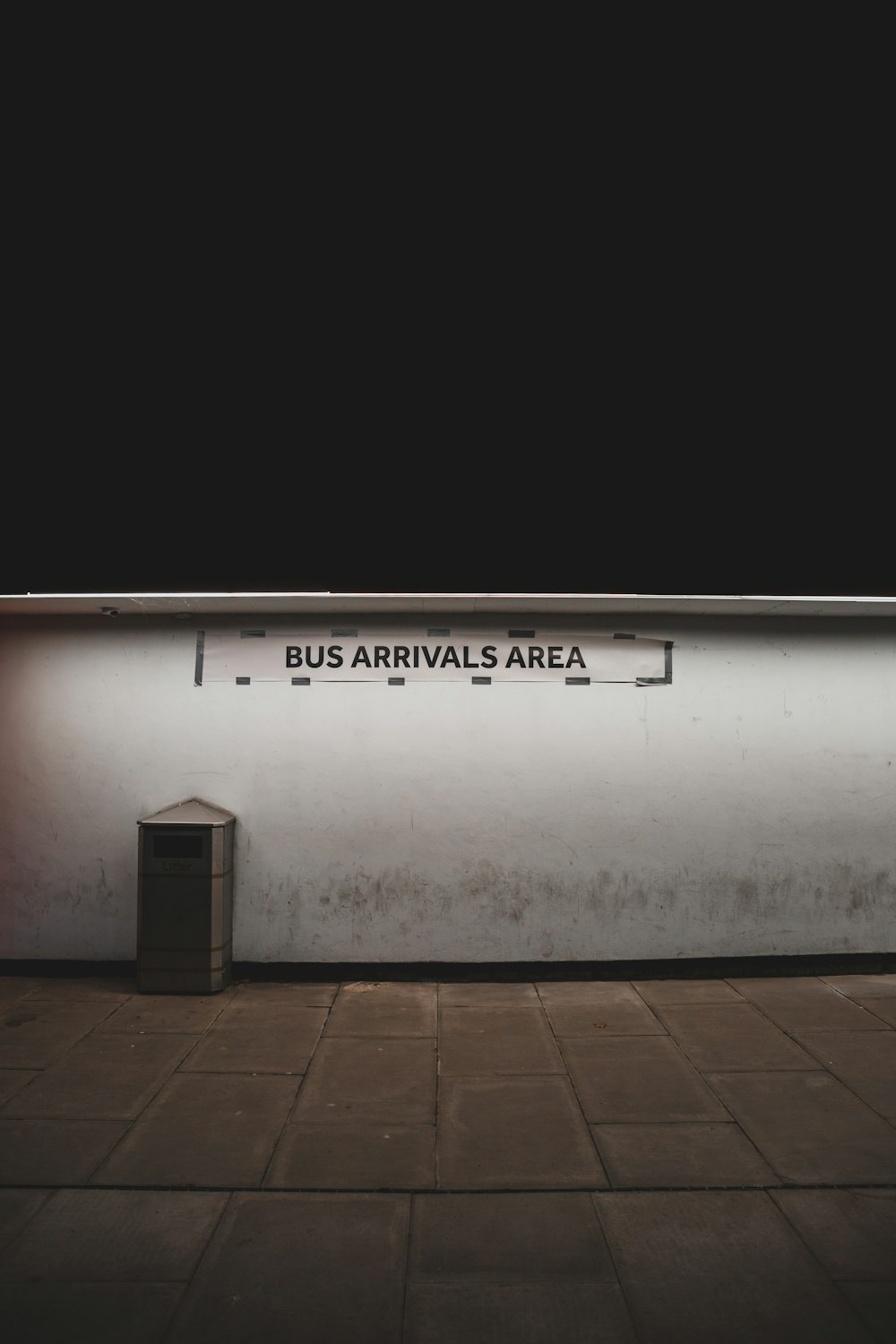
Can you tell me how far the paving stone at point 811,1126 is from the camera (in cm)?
336

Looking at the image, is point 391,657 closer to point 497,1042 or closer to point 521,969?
point 521,969

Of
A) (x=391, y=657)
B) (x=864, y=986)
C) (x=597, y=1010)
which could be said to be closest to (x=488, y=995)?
(x=597, y=1010)

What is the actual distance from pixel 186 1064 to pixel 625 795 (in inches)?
149

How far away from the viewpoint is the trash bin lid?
5504mm

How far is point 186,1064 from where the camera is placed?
4.40m

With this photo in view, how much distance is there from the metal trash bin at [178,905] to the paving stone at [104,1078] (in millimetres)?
707

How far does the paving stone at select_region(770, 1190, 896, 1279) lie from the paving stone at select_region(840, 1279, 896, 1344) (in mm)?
53

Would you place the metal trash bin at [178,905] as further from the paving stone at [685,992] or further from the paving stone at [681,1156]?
the paving stone at [685,992]

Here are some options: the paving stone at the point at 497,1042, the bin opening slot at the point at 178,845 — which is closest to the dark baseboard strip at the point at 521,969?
the paving stone at the point at 497,1042

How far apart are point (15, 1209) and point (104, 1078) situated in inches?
46.6

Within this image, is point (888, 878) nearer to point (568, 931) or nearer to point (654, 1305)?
point (568, 931)

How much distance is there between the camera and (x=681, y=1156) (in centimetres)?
346

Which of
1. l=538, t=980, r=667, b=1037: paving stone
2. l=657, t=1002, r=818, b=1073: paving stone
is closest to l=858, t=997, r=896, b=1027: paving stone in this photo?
l=657, t=1002, r=818, b=1073: paving stone

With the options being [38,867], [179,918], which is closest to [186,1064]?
[179,918]
